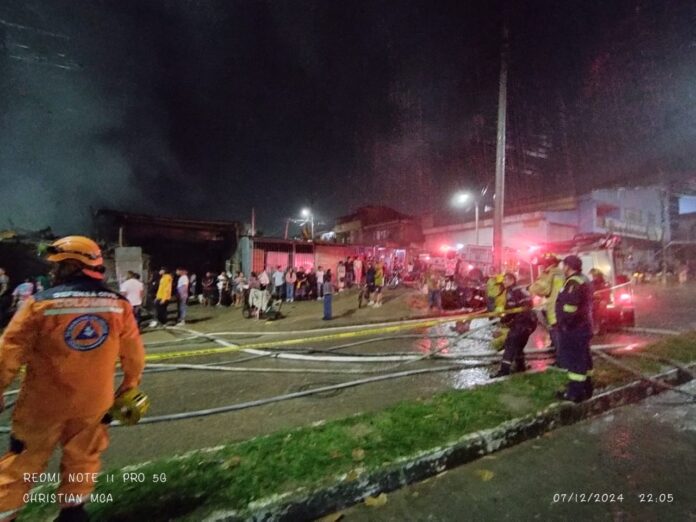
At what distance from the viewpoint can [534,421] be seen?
367cm

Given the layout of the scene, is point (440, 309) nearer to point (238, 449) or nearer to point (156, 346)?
point (156, 346)

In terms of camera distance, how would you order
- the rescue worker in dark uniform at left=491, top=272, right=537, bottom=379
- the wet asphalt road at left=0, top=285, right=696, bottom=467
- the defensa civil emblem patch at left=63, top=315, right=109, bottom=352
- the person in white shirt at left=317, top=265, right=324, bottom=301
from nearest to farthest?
the defensa civil emblem patch at left=63, top=315, right=109, bottom=352 → the wet asphalt road at left=0, top=285, right=696, bottom=467 → the rescue worker in dark uniform at left=491, top=272, right=537, bottom=379 → the person in white shirt at left=317, top=265, right=324, bottom=301

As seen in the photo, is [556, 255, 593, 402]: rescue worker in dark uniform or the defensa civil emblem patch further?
[556, 255, 593, 402]: rescue worker in dark uniform

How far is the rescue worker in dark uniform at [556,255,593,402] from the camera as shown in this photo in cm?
404

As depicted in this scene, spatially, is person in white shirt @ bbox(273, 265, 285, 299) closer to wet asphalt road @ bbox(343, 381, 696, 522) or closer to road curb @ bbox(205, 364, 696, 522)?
road curb @ bbox(205, 364, 696, 522)

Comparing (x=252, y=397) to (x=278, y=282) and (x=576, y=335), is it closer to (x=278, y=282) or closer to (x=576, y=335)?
(x=576, y=335)

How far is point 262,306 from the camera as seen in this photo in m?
13.2

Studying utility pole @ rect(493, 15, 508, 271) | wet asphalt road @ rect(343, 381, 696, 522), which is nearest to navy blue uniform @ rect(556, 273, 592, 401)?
wet asphalt road @ rect(343, 381, 696, 522)

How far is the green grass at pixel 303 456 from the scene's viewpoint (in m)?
2.39

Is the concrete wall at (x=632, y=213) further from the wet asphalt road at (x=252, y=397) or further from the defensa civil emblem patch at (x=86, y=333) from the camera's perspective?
the defensa civil emblem patch at (x=86, y=333)

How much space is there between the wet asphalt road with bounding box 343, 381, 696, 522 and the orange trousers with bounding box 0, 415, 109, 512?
1.68 meters

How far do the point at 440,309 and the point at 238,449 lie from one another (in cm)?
1109

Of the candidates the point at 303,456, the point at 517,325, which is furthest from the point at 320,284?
the point at 303,456

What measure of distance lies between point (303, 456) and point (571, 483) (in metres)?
2.13
